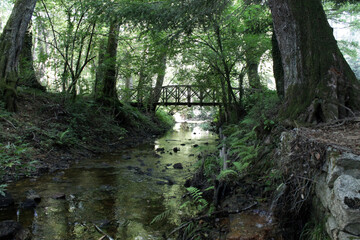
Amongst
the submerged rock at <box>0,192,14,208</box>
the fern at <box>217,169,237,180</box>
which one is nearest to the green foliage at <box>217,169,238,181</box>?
the fern at <box>217,169,237,180</box>

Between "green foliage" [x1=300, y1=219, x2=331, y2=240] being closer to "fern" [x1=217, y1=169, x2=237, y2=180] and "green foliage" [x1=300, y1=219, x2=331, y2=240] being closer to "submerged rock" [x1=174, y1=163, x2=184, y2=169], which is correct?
"fern" [x1=217, y1=169, x2=237, y2=180]

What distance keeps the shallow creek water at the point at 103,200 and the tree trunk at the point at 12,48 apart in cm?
264

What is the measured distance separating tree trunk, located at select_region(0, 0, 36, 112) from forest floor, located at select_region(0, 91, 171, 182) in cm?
47

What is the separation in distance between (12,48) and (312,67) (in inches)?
280

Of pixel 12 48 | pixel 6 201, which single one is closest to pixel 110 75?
pixel 12 48

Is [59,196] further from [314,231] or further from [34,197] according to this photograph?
[314,231]

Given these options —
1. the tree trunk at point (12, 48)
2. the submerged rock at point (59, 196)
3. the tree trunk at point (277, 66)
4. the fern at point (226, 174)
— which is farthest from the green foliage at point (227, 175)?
the tree trunk at point (12, 48)

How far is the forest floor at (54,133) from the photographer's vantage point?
527 cm

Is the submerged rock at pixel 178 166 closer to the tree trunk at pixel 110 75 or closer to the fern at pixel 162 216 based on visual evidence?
the fern at pixel 162 216

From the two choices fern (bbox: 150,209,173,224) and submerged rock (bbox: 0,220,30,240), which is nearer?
submerged rock (bbox: 0,220,30,240)

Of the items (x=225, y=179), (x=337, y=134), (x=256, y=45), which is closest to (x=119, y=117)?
(x=256, y=45)

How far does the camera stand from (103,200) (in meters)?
4.16

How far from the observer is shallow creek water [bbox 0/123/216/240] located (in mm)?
3203

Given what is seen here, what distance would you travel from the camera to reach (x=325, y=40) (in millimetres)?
4254
